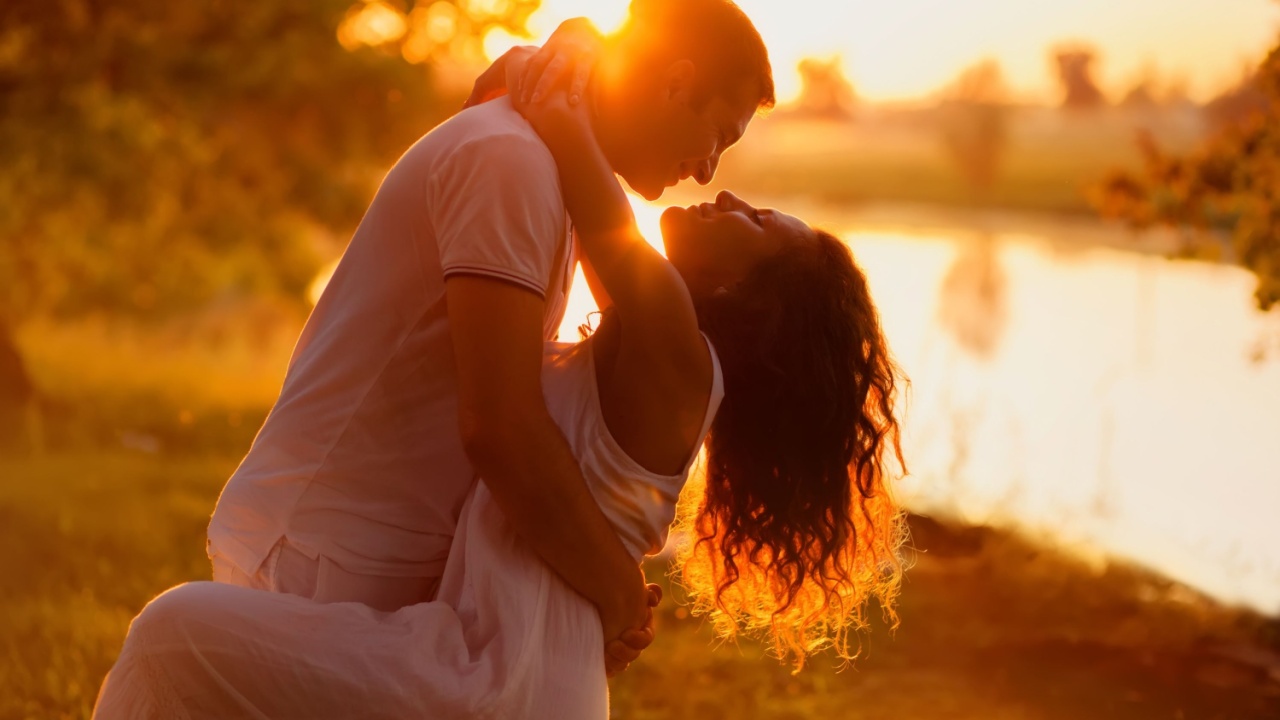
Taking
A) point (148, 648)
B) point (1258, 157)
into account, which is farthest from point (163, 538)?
point (1258, 157)

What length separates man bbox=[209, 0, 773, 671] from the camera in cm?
204

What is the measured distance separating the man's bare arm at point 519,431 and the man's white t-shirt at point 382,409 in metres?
0.16

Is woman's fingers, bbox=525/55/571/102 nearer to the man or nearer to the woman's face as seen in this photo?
the man

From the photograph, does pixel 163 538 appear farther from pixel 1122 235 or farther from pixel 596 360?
pixel 1122 235

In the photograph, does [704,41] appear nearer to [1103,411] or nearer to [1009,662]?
[1009,662]

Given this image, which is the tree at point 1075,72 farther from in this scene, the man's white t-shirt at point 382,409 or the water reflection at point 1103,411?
the man's white t-shirt at point 382,409

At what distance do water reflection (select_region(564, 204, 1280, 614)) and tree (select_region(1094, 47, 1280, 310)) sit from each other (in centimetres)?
62

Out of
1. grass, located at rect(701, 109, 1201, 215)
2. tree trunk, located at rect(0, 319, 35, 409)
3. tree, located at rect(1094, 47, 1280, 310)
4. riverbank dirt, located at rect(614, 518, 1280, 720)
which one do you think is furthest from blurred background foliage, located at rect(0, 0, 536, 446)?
grass, located at rect(701, 109, 1201, 215)

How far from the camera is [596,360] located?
7.45 ft

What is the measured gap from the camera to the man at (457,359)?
204 centimetres

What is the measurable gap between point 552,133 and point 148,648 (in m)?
1.03

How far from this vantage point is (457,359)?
206 centimetres

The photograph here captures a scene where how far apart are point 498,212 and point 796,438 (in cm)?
81

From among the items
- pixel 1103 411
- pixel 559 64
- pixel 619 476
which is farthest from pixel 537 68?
pixel 1103 411
